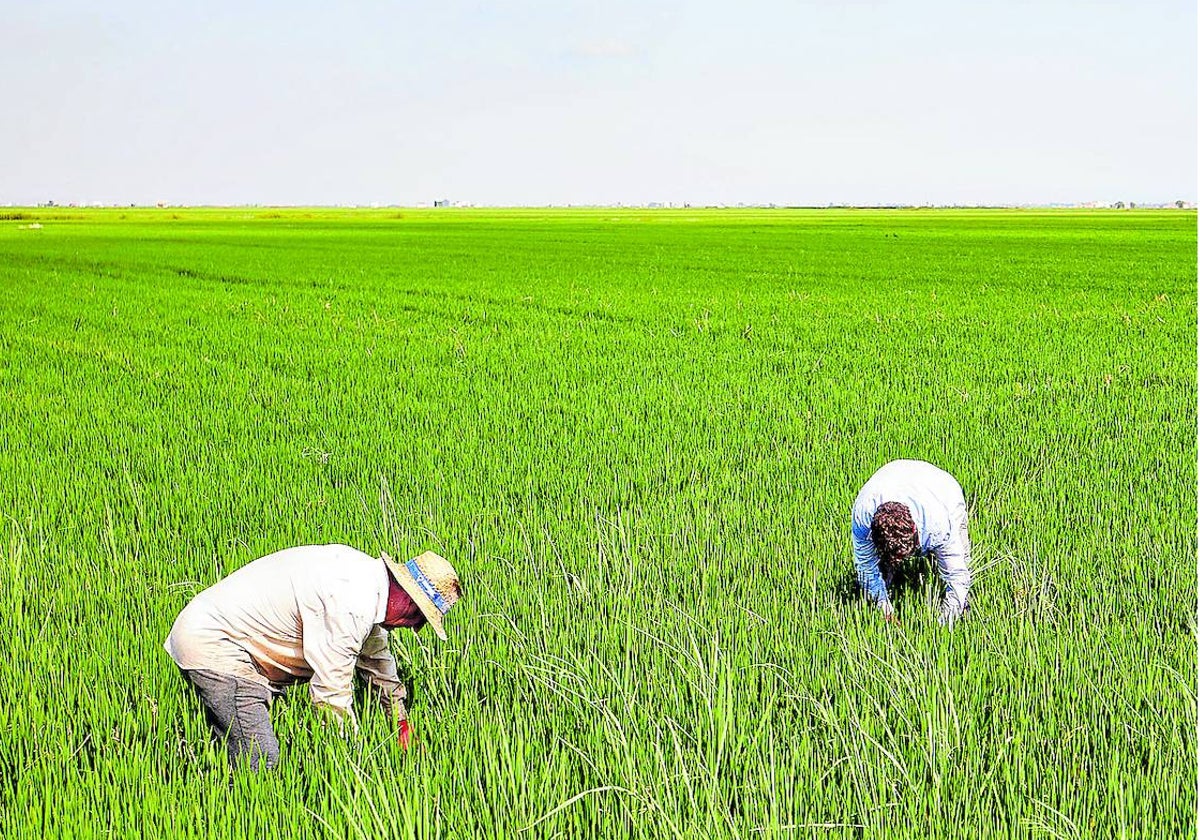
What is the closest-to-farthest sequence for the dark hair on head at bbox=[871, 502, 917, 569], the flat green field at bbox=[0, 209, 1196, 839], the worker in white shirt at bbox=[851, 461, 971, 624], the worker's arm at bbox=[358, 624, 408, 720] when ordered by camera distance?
the flat green field at bbox=[0, 209, 1196, 839]
the worker's arm at bbox=[358, 624, 408, 720]
the dark hair on head at bbox=[871, 502, 917, 569]
the worker in white shirt at bbox=[851, 461, 971, 624]

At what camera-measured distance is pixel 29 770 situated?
9.70 ft

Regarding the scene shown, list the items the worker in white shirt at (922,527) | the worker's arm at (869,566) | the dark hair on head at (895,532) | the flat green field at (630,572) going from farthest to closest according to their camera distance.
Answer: the worker's arm at (869,566) < the worker in white shirt at (922,527) < the dark hair on head at (895,532) < the flat green field at (630,572)

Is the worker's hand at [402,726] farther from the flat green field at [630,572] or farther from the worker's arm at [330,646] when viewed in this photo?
the worker's arm at [330,646]

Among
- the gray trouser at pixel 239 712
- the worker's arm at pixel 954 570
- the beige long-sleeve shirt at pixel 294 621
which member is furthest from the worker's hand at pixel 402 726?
the worker's arm at pixel 954 570

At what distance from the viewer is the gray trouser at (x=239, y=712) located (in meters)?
2.88

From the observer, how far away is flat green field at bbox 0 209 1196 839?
2.69m

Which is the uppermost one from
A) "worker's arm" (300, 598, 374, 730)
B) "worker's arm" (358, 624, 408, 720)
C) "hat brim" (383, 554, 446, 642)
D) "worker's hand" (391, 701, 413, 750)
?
"hat brim" (383, 554, 446, 642)

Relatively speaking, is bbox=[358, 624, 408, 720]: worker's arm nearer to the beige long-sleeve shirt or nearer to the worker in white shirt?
the beige long-sleeve shirt

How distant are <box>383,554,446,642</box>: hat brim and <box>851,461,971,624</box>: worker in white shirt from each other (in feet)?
5.10

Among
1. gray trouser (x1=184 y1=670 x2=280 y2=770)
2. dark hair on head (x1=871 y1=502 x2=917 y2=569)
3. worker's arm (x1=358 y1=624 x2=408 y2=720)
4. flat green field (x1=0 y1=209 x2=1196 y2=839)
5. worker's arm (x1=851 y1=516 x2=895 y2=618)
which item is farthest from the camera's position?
worker's arm (x1=851 y1=516 x2=895 y2=618)

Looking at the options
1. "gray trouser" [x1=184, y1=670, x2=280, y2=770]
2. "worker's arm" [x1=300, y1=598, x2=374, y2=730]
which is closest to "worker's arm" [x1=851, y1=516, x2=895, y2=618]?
"worker's arm" [x1=300, y1=598, x2=374, y2=730]

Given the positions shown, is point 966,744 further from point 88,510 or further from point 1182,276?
point 1182,276

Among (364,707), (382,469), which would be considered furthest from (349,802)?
(382,469)

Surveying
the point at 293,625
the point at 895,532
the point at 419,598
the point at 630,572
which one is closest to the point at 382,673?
the point at 293,625
